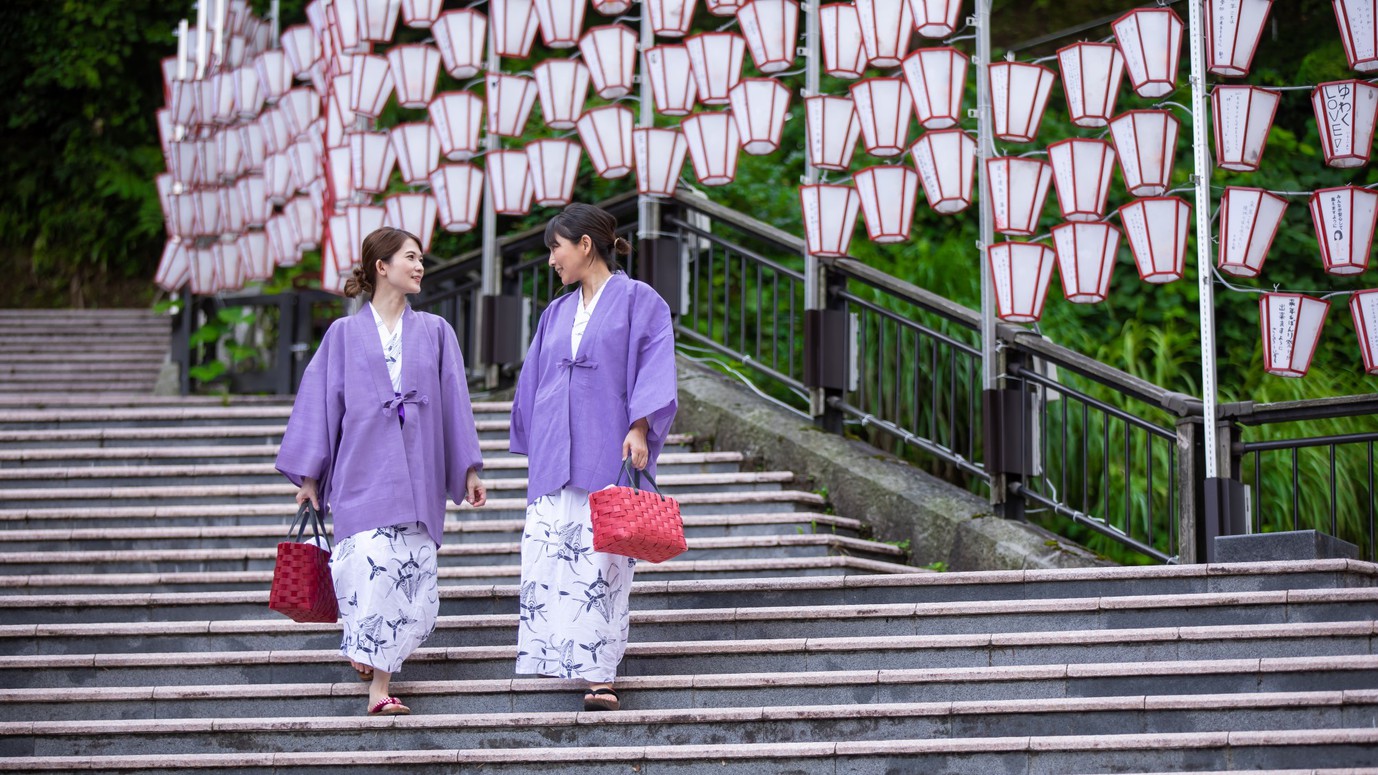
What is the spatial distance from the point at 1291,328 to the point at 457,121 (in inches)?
207

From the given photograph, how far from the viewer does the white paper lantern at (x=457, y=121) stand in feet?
33.2

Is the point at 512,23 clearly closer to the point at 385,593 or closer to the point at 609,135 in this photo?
the point at 609,135

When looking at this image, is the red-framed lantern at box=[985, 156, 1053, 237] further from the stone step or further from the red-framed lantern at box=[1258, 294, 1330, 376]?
the stone step

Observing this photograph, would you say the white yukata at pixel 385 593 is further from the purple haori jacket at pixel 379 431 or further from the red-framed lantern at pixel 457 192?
the red-framed lantern at pixel 457 192

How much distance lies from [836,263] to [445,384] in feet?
12.6

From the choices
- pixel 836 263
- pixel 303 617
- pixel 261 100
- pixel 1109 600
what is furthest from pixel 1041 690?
pixel 261 100

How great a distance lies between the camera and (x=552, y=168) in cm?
995

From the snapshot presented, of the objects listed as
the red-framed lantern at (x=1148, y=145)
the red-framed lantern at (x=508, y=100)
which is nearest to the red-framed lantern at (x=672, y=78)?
the red-framed lantern at (x=508, y=100)

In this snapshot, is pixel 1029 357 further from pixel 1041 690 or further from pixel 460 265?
pixel 460 265

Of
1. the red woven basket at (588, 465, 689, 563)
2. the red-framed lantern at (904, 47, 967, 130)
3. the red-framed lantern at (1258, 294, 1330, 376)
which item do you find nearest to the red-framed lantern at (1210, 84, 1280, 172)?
the red-framed lantern at (1258, 294, 1330, 376)

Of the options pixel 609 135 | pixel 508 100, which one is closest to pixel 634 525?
pixel 609 135

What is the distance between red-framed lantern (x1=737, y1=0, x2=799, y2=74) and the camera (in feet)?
30.3

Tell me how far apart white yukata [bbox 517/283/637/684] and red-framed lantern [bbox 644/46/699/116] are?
457cm

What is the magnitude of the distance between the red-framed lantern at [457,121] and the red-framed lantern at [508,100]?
91 millimetres
